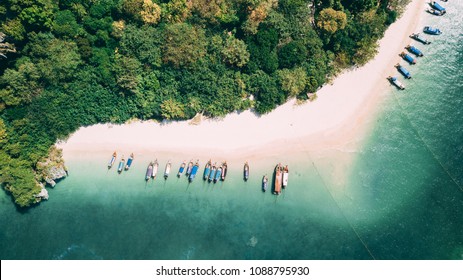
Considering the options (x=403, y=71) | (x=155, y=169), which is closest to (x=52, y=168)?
(x=155, y=169)

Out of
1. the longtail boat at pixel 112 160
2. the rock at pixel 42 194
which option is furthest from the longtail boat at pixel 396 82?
the rock at pixel 42 194

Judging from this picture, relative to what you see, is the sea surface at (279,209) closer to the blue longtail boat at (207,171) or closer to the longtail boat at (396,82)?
the blue longtail boat at (207,171)

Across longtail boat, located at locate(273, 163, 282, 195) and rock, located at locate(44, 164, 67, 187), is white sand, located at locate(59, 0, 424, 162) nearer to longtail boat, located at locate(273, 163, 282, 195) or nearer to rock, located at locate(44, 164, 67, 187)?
rock, located at locate(44, 164, 67, 187)

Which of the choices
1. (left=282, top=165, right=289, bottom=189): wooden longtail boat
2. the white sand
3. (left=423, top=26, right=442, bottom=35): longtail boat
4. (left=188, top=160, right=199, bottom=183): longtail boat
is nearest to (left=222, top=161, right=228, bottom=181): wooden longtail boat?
the white sand

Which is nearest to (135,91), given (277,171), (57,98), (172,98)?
(172,98)

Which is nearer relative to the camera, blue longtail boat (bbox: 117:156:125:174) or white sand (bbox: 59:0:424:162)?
blue longtail boat (bbox: 117:156:125:174)

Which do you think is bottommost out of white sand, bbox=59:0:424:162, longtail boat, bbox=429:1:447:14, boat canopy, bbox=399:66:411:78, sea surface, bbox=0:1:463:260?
sea surface, bbox=0:1:463:260

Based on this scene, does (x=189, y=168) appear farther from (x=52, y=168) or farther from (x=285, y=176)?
(x=52, y=168)
